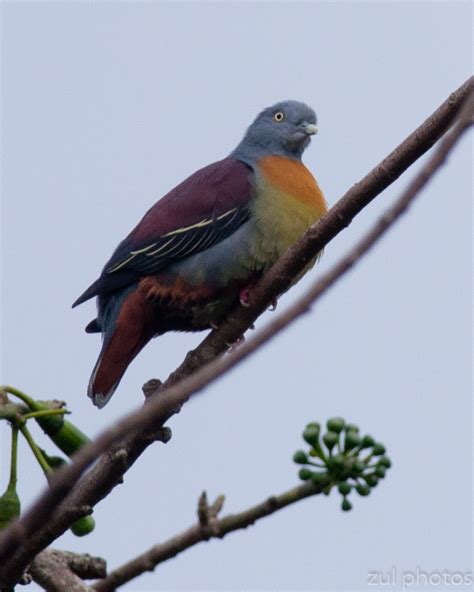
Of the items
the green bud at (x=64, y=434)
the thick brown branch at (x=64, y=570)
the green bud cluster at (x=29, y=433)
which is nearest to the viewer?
the green bud cluster at (x=29, y=433)

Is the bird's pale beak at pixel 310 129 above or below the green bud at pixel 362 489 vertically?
above

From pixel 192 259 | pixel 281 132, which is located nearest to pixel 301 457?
pixel 192 259

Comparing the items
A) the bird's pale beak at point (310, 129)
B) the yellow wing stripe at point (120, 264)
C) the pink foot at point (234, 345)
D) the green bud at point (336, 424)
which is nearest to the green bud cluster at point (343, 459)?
the green bud at point (336, 424)

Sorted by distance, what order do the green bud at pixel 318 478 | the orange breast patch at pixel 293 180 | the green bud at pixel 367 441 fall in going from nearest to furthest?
the green bud at pixel 318 478, the green bud at pixel 367 441, the orange breast patch at pixel 293 180

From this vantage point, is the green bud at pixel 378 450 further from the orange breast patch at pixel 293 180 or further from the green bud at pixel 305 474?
the orange breast patch at pixel 293 180

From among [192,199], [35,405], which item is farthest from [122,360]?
[35,405]

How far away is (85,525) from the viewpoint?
12.5 ft

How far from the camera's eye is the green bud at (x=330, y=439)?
2939 millimetres

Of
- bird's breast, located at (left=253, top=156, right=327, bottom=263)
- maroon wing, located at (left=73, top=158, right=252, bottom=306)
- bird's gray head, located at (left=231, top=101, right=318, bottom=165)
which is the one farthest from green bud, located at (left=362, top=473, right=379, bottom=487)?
bird's gray head, located at (left=231, top=101, right=318, bottom=165)

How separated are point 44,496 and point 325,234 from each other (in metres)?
2.20

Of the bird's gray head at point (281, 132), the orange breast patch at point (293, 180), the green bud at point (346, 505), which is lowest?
the green bud at point (346, 505)

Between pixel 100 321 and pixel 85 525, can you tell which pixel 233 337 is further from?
pixel 100 321

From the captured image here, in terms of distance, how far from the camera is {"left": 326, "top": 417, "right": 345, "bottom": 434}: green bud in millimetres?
2992

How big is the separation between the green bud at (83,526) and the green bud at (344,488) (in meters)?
1.27
